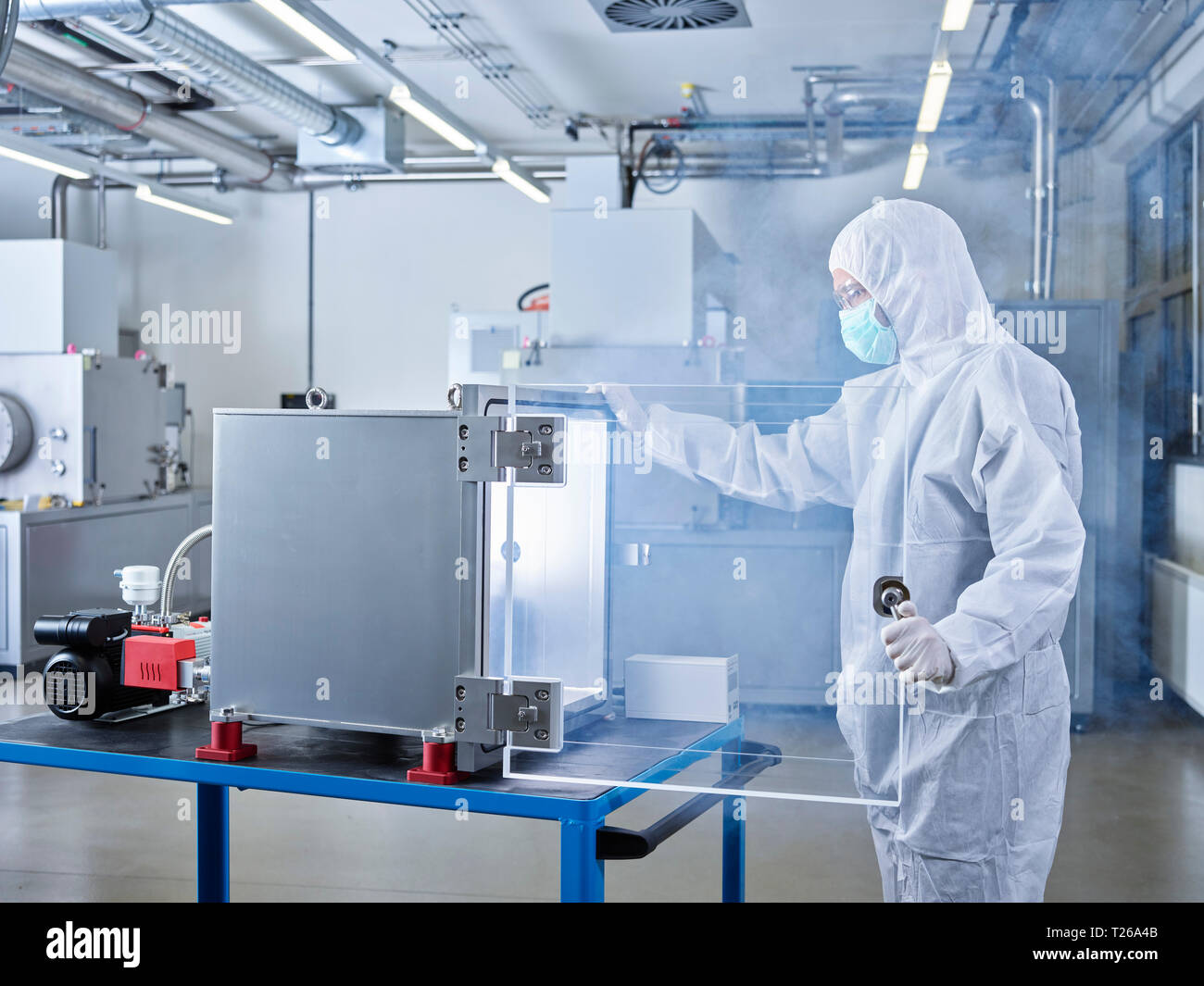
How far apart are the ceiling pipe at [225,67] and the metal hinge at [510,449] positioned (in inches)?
117

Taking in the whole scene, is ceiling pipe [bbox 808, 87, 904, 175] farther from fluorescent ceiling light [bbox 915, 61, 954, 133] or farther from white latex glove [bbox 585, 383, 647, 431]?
white latex glove [bbox 585, 383, 647, 431]

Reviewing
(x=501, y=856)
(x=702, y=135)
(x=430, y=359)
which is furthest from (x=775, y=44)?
(x=501, y=856)

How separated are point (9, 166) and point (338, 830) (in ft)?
16.8

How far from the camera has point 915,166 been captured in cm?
472

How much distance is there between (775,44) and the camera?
15.0ft

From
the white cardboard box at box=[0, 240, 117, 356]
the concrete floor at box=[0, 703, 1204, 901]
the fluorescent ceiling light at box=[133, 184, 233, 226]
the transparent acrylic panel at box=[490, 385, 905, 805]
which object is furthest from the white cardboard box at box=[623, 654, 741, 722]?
the fluorescent ceiling light at box=[133, 184, 233, 226]

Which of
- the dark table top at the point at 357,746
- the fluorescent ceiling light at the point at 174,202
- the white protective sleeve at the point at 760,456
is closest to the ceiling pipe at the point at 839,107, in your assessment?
the fluorescent ceiling light at the point at 174,202

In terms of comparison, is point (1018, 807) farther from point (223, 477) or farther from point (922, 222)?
point (223, 477)

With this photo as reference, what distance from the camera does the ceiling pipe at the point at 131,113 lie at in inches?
173

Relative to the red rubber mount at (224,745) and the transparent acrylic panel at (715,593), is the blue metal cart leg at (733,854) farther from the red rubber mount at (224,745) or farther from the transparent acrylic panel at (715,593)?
the red rubber mount at (224,745)

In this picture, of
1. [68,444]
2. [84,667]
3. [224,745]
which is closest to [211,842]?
[84,667]

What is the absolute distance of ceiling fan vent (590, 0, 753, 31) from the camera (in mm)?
3963

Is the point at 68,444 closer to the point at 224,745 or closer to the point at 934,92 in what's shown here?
the point at 934,92

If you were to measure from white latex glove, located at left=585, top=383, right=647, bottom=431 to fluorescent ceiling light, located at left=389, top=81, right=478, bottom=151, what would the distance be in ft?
9.97
